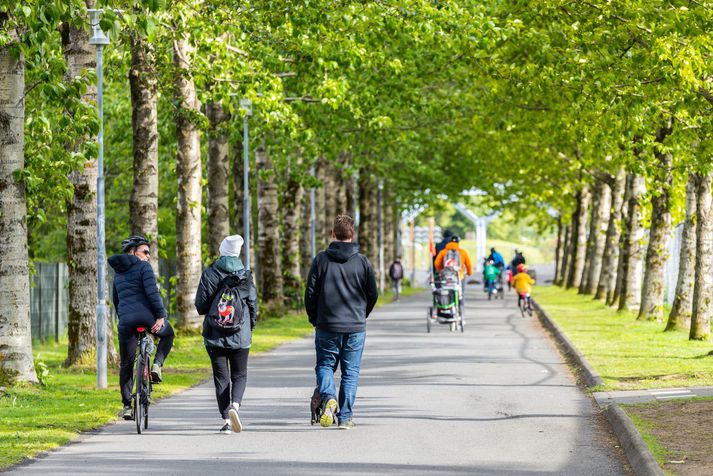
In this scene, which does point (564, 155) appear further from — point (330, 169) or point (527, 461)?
point (527, 461)

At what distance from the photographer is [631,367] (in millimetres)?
19156

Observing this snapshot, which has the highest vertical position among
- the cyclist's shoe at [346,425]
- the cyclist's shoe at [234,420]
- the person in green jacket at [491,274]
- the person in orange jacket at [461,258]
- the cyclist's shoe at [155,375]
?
the person in orange jacket at [461,258]

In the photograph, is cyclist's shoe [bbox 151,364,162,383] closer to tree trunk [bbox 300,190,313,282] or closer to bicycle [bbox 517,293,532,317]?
bicycle [bbox 517,293,532,317]

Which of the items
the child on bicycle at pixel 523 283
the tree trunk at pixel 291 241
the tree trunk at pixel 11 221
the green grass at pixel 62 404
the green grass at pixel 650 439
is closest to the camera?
the green grass at pixel 650 439

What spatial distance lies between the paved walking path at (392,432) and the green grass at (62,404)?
30 centimetres

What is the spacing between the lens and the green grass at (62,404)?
1195 centimetres

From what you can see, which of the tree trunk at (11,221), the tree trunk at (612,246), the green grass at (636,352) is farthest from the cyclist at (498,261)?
the tree trunk at (11,221)

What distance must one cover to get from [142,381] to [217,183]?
54.5 feet

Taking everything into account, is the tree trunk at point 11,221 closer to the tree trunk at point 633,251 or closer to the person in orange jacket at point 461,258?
the person in orange jacket at point 461,258

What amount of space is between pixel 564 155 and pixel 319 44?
86.9ft

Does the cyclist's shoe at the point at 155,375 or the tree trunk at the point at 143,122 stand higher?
the tree trunk at the point at 143,122

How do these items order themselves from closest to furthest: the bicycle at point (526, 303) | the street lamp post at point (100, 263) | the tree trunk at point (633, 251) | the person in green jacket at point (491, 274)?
1. the street lamp post at point (100, 263)
2. the tree trunk at point (633, 251)
3. the bicycle at point (526, 303)
4. the person in green jacket at point (491, 274)

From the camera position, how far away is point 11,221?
53.0ft

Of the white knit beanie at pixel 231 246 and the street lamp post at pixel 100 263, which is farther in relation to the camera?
the street lamp post at pixel 100 263
